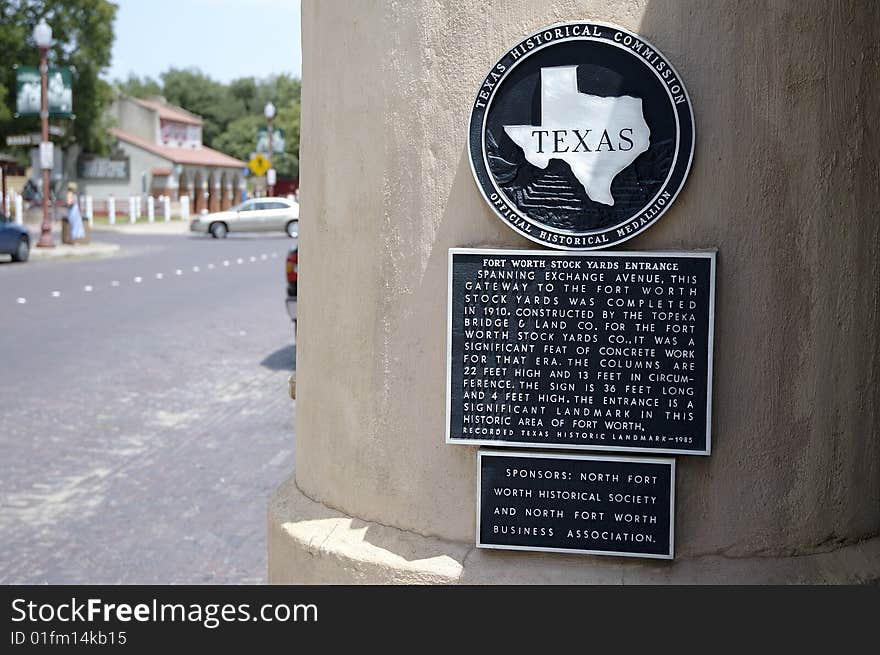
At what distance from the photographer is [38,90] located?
Result: 32344 mm

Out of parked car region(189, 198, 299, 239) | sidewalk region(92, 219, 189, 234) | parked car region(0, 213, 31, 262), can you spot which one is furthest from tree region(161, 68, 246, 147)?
parked car region(0, 213, 31, 262)

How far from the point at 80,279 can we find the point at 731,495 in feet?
66.8

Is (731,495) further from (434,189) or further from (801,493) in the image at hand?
(434,189)

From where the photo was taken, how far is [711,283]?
3766mm

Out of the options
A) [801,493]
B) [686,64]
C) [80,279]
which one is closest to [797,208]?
[686,64]

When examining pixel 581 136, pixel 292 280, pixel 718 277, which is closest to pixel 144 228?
pixel 292 280

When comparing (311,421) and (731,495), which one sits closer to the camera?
(731,495)

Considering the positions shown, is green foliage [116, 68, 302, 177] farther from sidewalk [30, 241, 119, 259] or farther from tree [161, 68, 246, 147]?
sidewalk [30, 241, 119, 259]

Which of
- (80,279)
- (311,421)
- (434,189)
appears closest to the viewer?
(434,189)

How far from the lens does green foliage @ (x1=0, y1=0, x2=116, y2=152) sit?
53.2 metres

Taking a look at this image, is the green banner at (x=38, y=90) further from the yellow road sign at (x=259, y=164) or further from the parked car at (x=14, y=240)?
the yellow road sign at (x=259, y=164)

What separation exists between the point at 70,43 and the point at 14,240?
3094cm

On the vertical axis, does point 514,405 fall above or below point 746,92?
below

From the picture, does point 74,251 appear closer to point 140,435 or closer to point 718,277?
point 140,435
